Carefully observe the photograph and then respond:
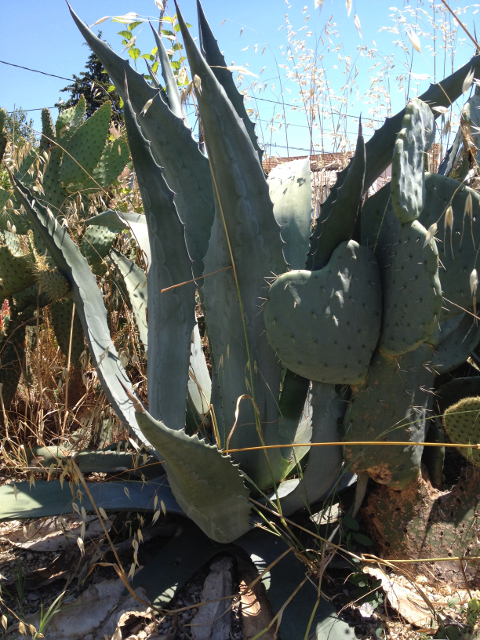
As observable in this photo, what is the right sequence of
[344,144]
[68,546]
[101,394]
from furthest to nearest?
[344,144], [101,394], [68,546]

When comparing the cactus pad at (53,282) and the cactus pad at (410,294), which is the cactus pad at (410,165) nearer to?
the cactus pad at (410,294)

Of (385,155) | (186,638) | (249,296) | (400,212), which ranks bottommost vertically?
(186,638)

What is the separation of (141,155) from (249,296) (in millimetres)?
430

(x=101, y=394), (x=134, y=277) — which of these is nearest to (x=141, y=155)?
(x=134, y=277)

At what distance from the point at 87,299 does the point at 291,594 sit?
0.96 meters

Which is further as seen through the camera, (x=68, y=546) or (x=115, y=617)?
(x=68, y=546)

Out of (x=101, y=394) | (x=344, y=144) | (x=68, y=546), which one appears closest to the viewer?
(x=68, y=546)

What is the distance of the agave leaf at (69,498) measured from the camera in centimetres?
133

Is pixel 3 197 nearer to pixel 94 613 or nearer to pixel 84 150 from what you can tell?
pixel 84 150

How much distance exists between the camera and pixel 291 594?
44.5 inches

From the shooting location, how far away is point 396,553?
133cm

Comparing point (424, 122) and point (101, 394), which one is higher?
point (424, 122)

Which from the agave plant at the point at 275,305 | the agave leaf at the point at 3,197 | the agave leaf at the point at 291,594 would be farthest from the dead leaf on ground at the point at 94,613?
the agave leaf at the point at 3,197

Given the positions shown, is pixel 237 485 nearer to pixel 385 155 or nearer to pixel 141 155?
pixel 141 155
